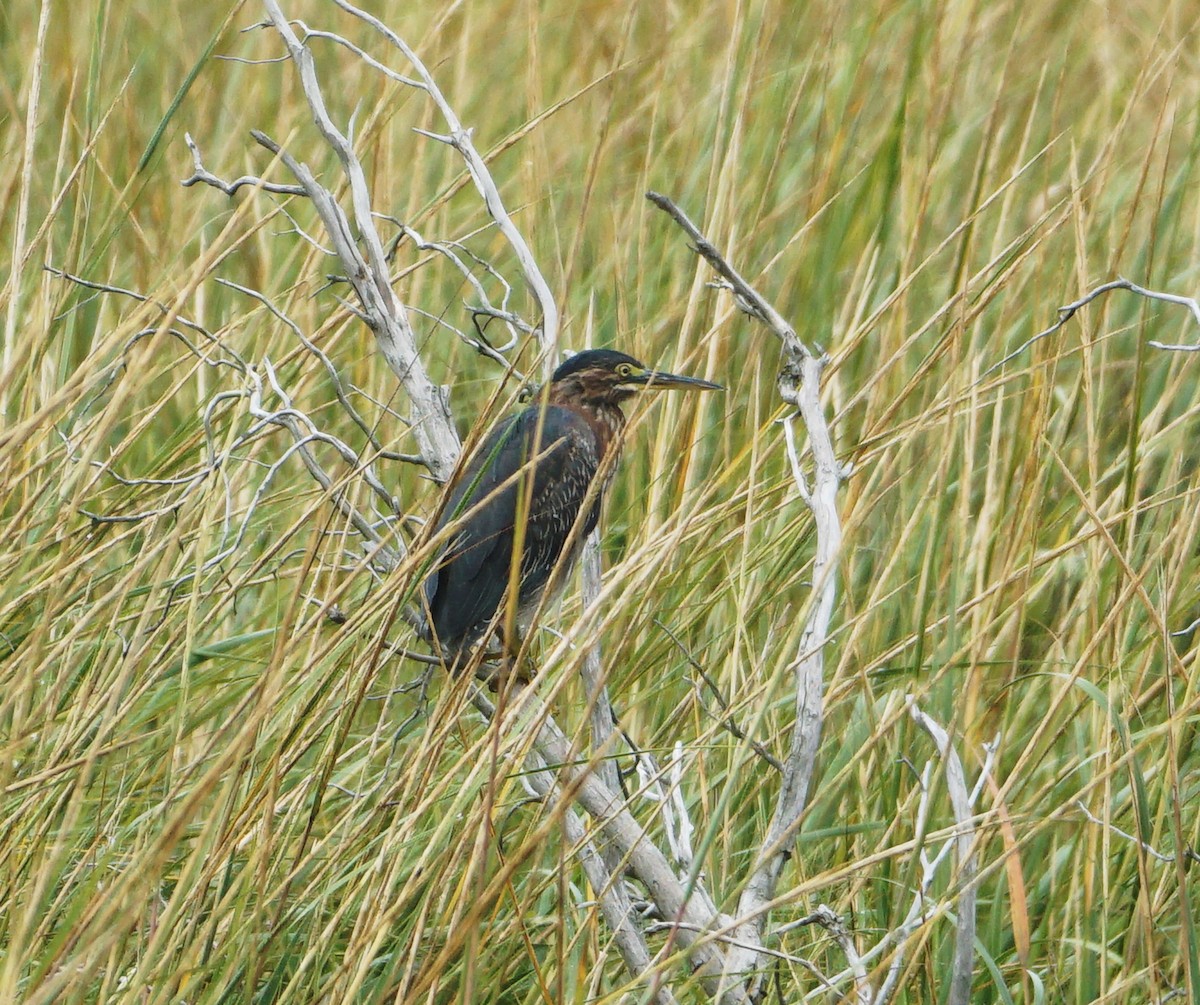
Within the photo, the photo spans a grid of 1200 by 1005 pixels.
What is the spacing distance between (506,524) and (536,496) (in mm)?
235

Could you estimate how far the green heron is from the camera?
2979 millimetres

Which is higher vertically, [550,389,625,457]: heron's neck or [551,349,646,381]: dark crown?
[551,349,646,381]: dark crown

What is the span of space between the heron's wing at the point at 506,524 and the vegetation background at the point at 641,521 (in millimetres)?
165

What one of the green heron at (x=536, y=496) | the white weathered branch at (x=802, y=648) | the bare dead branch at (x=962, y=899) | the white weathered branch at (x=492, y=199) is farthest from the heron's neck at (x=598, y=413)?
the bare dead branch at (x=962, y=899)

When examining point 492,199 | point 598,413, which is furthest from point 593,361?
point 492,199

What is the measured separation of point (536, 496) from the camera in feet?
11.3

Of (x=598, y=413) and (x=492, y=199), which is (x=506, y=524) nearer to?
(x=598, y=413)

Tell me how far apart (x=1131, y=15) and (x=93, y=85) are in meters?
3.59

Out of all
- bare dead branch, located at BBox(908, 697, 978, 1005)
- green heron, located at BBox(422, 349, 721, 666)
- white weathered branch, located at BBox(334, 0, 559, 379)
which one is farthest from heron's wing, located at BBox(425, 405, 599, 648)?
bare dead branch, located at BBox(908, 697, 978, 1005)

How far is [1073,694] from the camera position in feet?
8.09

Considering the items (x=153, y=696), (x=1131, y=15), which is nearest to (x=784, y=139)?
(x=153, y=696)

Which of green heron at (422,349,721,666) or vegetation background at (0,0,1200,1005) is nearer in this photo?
vegetation background at (0,0,1200,1005)

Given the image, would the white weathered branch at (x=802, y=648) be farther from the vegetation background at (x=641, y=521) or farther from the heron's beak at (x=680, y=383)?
the heron's beak at (x=680, y=383)

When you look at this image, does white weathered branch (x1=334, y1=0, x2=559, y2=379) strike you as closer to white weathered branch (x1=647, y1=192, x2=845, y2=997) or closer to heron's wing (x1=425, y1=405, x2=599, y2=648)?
white weathered branch (x1=647, y1=192, x2=845, y2=997)
